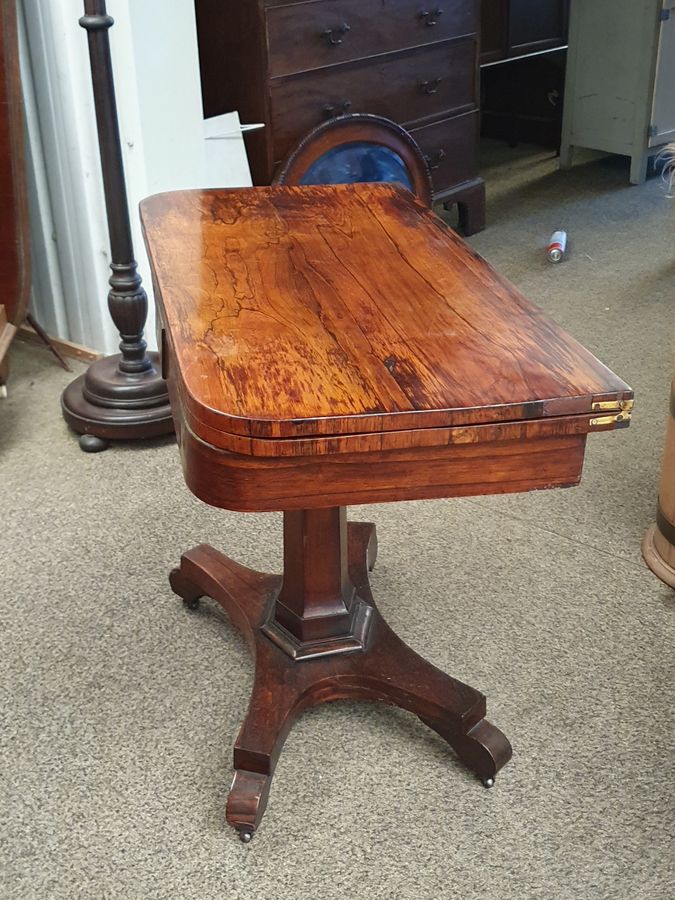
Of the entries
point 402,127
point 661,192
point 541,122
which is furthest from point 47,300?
point 541,122

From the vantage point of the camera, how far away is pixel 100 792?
1.52m

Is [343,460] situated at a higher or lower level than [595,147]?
higher

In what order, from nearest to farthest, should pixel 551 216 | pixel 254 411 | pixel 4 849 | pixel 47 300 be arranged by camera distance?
pixel 254 411, pixel 4 849, pixel 47 300, pixel 551 216

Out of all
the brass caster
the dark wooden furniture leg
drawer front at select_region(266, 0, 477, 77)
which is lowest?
the brass caster

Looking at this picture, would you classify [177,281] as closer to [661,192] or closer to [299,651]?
[299,651]

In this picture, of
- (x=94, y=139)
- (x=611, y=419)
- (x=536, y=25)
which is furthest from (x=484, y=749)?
(x=536, y=25)

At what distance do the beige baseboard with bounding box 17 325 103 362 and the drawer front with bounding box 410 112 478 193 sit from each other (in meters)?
1.31

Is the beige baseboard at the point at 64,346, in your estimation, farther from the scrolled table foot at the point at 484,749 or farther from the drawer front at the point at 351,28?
the scrolled table foot at the point at 484,749

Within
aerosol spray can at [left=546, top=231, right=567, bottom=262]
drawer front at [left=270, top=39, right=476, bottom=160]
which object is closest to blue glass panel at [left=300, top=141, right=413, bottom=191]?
drawer front at [left=270, top=39, right=476, bottom=160]

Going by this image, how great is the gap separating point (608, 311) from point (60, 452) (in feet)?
5.42

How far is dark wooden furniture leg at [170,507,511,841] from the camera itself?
1.48 metres

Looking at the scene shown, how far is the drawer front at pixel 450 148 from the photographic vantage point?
350 cm

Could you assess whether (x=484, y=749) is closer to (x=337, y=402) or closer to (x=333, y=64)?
(x=337, y=402)

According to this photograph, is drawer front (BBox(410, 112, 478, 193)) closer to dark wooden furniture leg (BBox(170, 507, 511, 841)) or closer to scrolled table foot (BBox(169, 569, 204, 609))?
scrolled table foot (BBox(169, 569, 204, 609))
